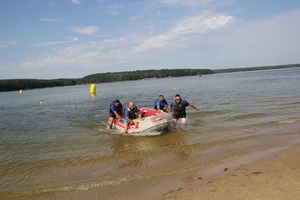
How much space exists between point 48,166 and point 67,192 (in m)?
1.85

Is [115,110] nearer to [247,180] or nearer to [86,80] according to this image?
[247,180]

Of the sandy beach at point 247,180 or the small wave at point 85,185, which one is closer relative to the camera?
the sandy beach at point 247,180

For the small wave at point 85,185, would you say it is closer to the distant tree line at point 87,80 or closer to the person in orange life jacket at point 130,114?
the person in orange life jacket at point 130,114

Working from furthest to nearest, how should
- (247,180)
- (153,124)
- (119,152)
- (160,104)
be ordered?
(160,104) < (153,124) < (119,152) < (247,180)

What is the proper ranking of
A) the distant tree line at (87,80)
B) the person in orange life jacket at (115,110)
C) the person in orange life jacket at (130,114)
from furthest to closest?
1. the distant tree line at (87,80)
2. the person in orange life jacket at (115,110)
3. the person in orange life jacket at (130,114)

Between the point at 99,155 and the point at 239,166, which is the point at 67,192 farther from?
the point at 239,166

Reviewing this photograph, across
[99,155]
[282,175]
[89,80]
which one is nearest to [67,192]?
[99,155]

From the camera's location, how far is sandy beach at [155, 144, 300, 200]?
10.8 ft

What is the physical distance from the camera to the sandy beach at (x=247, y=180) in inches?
130

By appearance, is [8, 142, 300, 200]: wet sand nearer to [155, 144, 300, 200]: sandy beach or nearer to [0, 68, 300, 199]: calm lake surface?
[155, 144, 300, 200]: sandy beach

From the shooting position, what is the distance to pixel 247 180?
380 cm

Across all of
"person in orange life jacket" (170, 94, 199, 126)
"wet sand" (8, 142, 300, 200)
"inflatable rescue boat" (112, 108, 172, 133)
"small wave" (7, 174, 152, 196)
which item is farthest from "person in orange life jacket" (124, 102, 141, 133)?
"wet sand" (8, 142, 300, 200)

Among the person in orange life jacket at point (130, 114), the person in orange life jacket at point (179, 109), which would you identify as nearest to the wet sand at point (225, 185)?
the person in orange life jacket at point (179, 109)

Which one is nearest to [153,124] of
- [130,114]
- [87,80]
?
[130,114]
